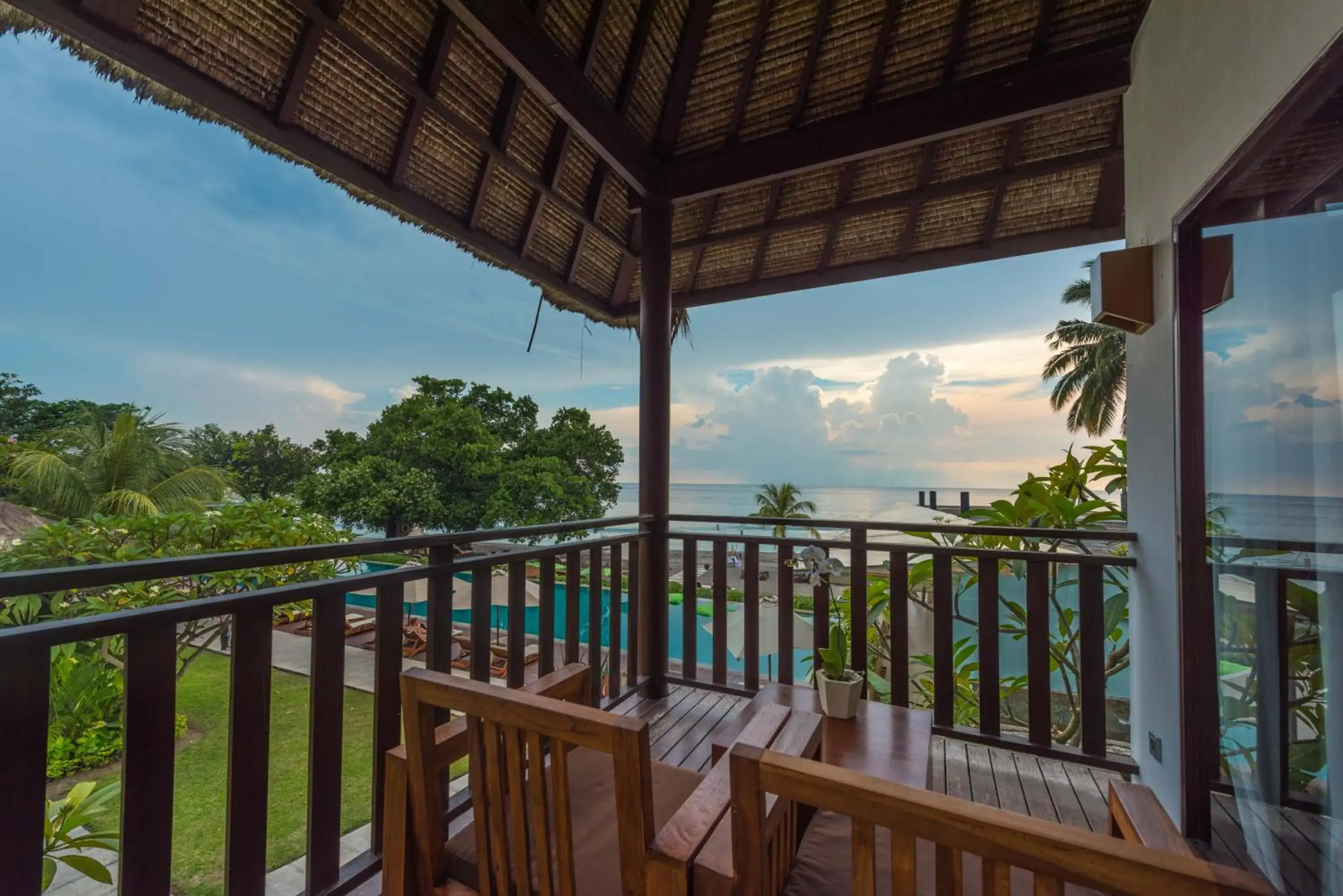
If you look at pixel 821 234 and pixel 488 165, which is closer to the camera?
pixel 488 165

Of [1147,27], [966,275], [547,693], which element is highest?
[966,275]

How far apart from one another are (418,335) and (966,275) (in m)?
26.2

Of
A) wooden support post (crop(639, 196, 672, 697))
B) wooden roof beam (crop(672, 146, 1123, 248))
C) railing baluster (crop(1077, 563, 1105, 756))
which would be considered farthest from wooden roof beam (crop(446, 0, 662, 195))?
railing baluster (crop(1077, 563, 1105, 756))

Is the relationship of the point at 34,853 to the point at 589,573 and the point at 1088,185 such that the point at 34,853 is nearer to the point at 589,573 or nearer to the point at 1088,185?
the point at 589,573

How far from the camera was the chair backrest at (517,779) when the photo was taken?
0.84 metres

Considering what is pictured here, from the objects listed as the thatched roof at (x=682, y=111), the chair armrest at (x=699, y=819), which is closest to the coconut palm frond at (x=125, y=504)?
the thatched roof at (x=682, y=111)

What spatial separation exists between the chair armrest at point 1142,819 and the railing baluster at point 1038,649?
137cm

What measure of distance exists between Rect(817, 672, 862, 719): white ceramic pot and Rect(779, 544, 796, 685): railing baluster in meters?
0.80

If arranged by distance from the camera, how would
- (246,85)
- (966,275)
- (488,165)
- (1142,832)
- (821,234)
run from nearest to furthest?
1. (1142,832)
2. (246,85)
3. (488,165)
4. (821,234)
5. (966,275)

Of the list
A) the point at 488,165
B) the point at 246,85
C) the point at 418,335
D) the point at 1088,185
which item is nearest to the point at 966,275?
the point at 1088,185

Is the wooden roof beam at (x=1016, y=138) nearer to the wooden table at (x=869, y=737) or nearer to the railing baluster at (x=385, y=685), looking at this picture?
the wooden table at (x=869, y=737)

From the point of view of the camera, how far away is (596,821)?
1.21 metres

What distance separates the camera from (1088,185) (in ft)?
9.98

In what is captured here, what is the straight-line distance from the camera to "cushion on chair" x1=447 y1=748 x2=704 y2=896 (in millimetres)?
1046
